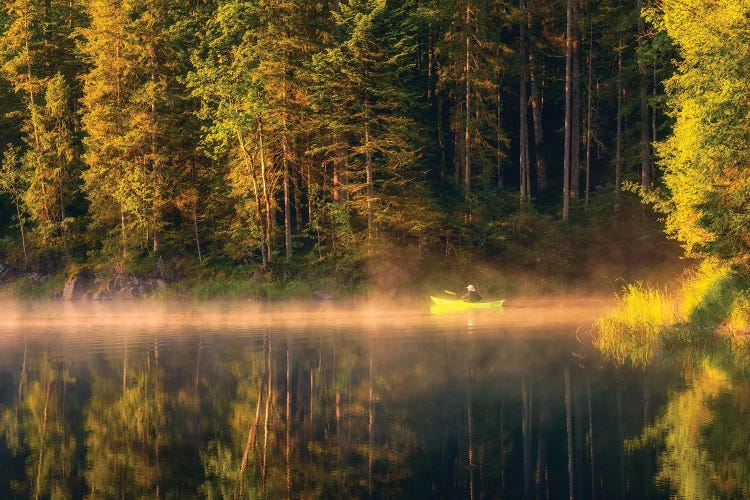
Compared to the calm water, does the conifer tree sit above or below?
above

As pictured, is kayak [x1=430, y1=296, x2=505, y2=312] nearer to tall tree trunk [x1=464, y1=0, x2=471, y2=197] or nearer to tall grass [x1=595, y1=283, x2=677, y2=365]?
tall tree trunk [x1=464, y1=0, x2=471, y2=197]

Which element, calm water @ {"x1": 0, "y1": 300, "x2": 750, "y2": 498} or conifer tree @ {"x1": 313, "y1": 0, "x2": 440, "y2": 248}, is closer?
calm water @ {"x1": 0, "y1": 300, "x2": 750, "y2": 498}

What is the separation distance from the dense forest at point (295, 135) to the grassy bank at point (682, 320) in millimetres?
18245

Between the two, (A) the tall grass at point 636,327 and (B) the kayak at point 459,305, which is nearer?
(A) the tall grass at point 636,327

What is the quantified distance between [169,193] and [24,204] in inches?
475

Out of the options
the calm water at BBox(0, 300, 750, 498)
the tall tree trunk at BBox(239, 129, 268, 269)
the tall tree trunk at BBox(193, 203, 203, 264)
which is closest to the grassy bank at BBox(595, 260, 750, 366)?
the calm water at BBox(0, 300, 750, 498)

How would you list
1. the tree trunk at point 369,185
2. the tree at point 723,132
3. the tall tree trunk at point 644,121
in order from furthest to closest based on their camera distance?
the tall tree trunk at point 644,121 < the tree trunk at point 369,185 < the tree at point 723,132

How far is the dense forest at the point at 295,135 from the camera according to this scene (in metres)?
50.4

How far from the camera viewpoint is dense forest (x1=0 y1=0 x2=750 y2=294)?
50406 millimetres

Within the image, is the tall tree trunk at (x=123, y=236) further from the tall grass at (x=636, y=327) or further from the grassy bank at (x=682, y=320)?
the grassy bank at (x=682, y=320)

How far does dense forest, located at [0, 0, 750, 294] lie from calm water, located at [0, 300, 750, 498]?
72.0 feet

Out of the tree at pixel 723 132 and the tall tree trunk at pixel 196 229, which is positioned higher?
the tree at pixel 723 132

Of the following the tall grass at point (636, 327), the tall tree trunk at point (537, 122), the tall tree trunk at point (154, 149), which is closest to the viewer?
the tall grass at point (636, 327)

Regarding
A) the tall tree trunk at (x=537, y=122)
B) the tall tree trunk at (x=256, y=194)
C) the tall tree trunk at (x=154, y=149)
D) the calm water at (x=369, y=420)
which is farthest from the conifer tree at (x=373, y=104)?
the calm water at (x=369, y=420)
